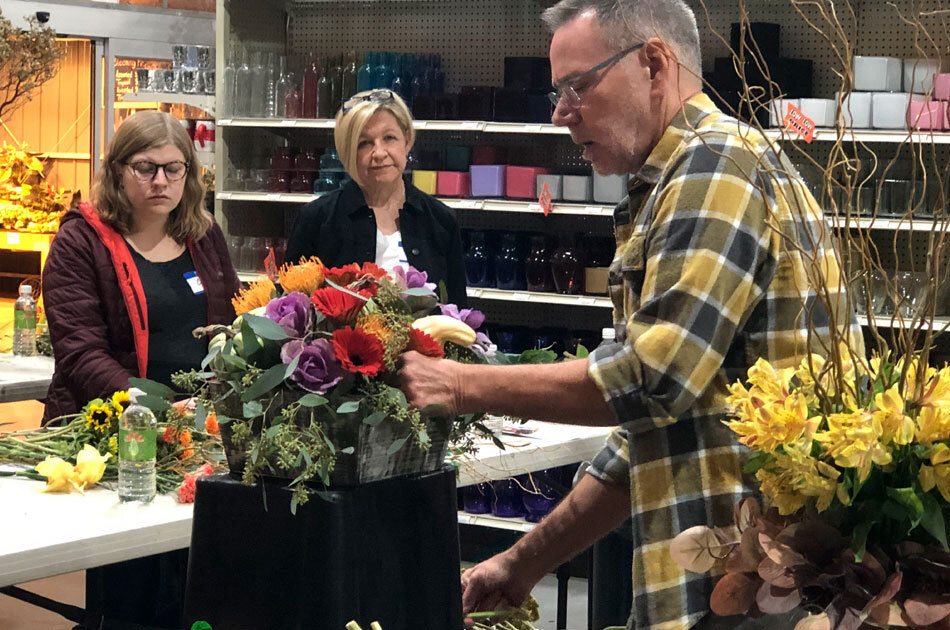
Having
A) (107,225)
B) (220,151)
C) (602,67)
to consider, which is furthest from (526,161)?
(602,67)

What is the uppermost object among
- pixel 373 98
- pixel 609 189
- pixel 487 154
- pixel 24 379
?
pixel 373 98

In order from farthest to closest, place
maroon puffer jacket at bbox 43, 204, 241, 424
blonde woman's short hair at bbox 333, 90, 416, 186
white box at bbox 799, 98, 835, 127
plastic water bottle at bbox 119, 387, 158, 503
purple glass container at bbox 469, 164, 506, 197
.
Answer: purple glass container at bbox 469, 164, 506, 197, white box at bbox 799, 98, 835, 127, blonde woman's short hair at bbox 333, 90, 416, 186, maroon puffer jacket at bbox 43, 204, 241, 424, plastic water bottle at bbox 119, 387, 158, 503

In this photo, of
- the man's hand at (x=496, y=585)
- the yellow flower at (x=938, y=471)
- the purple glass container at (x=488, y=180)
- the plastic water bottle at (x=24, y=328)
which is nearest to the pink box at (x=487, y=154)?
the purple glass container at (x=488, y=180)

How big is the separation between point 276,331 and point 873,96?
12.4 feet

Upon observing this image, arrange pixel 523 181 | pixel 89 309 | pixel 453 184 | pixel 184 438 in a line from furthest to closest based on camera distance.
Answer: pixel 453 184
pixel 523 181
pixel 89 309
pixel 184 438

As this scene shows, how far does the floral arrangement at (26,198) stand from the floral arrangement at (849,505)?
6951 millimetres

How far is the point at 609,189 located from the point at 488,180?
58 centimetres

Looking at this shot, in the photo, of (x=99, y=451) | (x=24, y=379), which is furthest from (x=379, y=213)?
(x=99, y=451)

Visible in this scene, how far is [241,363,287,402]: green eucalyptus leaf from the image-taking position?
5.32 ft

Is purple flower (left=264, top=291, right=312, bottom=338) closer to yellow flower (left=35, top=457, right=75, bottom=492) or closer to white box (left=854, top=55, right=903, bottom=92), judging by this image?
yellow flower (left=35, top=457, right=75, bottom=492)

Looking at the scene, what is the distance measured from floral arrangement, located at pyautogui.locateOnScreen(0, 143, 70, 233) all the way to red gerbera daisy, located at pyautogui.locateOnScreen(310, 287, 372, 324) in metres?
6.32

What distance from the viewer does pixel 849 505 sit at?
1.16m

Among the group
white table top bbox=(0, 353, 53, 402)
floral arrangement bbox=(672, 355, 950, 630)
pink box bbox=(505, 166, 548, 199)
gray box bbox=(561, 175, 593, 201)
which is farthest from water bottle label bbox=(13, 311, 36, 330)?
floral arrangement bbox=(672, 355, 950, 630)

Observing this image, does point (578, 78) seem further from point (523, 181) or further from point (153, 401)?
point (523, 181)
